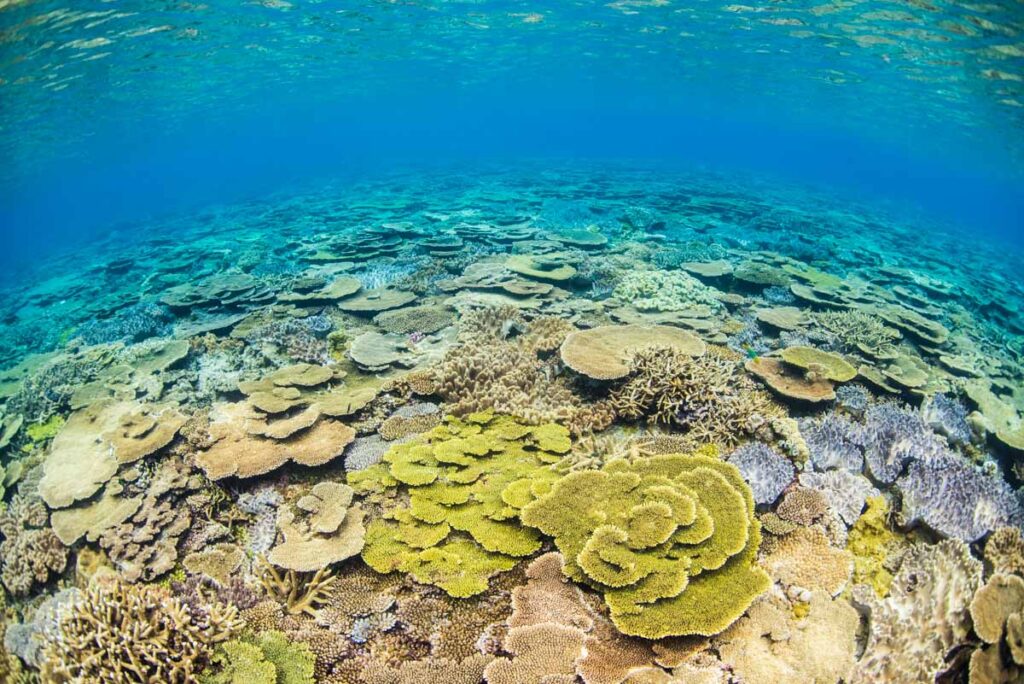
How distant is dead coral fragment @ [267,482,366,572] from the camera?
5148mm

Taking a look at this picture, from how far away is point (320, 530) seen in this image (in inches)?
213

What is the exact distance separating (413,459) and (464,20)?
3910cm

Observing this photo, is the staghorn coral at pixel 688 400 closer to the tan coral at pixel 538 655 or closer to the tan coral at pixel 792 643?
the tan coral at pixel 792 643

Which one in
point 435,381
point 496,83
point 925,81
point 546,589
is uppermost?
point 546,589

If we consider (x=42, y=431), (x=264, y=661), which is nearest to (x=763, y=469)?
(x=264, y=661)

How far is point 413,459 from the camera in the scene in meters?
6.12

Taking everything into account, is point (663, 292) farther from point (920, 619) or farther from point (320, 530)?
point (320, 530)

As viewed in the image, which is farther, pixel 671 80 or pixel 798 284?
pixel 671 80

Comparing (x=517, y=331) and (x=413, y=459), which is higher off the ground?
(x=413, y=459)

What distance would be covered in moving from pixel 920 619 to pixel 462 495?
14.1ft

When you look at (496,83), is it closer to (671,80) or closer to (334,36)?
(671,80)

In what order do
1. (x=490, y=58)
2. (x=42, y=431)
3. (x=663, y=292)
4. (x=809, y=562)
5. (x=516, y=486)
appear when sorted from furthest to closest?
(x=490, y=58)
(x=663, y=292)
(x=42, y=431)
(x=516, y=486)
(x=809, y=562)

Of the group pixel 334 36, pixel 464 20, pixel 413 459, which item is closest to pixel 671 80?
pixel 464 20

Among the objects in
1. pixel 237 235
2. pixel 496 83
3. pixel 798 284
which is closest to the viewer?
pixel 798 284
